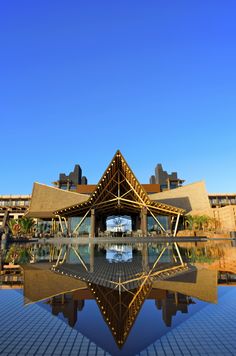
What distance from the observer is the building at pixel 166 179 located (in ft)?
254

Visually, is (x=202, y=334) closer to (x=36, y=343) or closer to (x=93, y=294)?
(x=36, y=343)

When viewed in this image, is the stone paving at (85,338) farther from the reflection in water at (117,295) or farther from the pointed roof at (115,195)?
the pointed roof at (115,195)

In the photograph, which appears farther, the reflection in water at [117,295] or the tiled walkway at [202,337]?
the reflection in water at [117,295]

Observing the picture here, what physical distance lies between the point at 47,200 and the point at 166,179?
40.7 metres

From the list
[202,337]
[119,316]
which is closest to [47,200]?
[119,316]

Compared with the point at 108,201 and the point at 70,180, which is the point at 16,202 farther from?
the point at 108,201

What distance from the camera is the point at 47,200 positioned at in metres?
49.0

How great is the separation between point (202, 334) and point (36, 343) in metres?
1.95

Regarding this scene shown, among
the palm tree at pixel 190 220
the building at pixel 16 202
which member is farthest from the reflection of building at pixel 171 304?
the building at pixel 16 202

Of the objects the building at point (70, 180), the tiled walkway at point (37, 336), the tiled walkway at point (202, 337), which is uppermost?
the building at point (70, 180)

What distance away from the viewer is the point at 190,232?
38.0 meters

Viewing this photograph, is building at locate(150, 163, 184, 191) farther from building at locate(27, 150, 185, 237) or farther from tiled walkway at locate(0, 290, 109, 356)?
tiled walkway at locate(0, 290, 109, 356)

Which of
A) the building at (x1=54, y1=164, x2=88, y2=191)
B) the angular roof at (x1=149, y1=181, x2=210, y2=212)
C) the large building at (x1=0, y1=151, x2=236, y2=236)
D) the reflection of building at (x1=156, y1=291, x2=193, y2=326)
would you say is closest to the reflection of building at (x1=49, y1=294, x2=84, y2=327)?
the reflection of building at (x1=156, y1=291, x2=193, y2=326)

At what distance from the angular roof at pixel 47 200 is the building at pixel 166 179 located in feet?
119
